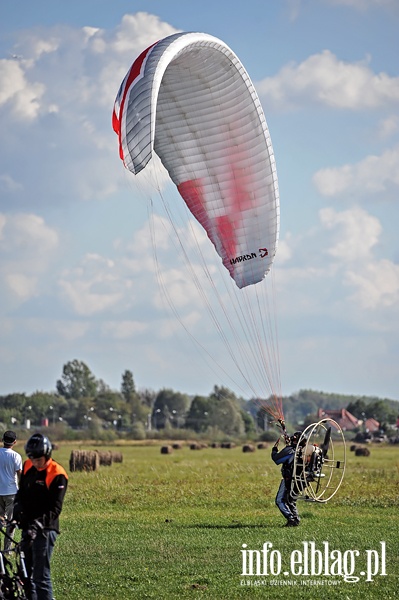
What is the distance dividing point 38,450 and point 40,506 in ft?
1.70

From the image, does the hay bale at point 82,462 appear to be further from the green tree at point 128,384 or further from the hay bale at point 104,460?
the green tree at point 128,384

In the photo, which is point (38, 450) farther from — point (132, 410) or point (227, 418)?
point (132, 410)

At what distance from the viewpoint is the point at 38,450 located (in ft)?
26.7

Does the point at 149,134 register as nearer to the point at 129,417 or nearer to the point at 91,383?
the point at 129,417

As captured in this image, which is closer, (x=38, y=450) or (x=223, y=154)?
(x=38, y=450)

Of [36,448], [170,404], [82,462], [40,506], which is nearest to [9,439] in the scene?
[40,506]

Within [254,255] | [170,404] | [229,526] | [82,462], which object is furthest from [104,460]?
[170,404]

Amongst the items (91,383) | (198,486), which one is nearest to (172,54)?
(198,486)

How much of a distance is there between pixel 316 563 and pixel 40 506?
4.75 m

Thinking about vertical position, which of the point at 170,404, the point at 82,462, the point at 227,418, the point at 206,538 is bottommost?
the point at 206,538

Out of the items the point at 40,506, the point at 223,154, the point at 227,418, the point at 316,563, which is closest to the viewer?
the point at 40,506

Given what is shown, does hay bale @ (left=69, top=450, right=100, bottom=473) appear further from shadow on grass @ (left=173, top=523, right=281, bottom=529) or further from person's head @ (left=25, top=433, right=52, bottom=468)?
person's head @ (left=25, top=433, right=52, bottom=468)

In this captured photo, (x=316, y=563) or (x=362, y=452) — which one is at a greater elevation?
(x=362, y=452)

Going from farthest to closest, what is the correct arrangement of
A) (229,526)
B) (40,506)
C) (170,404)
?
(170,404) → (229,526) → (40,506)
